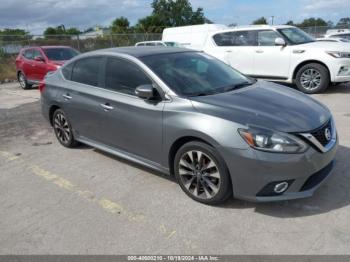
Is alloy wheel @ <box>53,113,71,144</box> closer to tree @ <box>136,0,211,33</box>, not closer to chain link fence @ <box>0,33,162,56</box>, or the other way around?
chain link fence @ <box>0,33,162,56</box>

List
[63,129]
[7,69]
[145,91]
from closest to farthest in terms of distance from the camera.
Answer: [145,91]
[63,129]
[7,69]

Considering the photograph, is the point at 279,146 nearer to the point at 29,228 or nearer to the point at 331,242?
the point at 331,242

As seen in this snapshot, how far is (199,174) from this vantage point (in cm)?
384

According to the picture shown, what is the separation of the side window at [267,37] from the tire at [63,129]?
6402 millimetres

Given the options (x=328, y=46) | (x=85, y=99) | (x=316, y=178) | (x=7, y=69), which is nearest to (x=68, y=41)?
(x=7, y=69)

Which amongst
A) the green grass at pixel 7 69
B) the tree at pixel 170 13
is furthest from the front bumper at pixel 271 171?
the tree at pixel 170 13

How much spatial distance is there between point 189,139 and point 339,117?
434 centimetres

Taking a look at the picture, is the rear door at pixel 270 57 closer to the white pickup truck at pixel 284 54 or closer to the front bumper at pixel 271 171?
the white pickup truck at pixel 284 54

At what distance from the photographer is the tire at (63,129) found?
5.79 meters

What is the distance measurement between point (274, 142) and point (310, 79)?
6684 mm

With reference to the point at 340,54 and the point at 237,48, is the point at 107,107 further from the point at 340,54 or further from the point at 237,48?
the point at 237,48

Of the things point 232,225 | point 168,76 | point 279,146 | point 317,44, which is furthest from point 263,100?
point 317,44

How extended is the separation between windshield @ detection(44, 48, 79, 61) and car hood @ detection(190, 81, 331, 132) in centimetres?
1003

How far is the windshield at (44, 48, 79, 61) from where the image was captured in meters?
12.9
